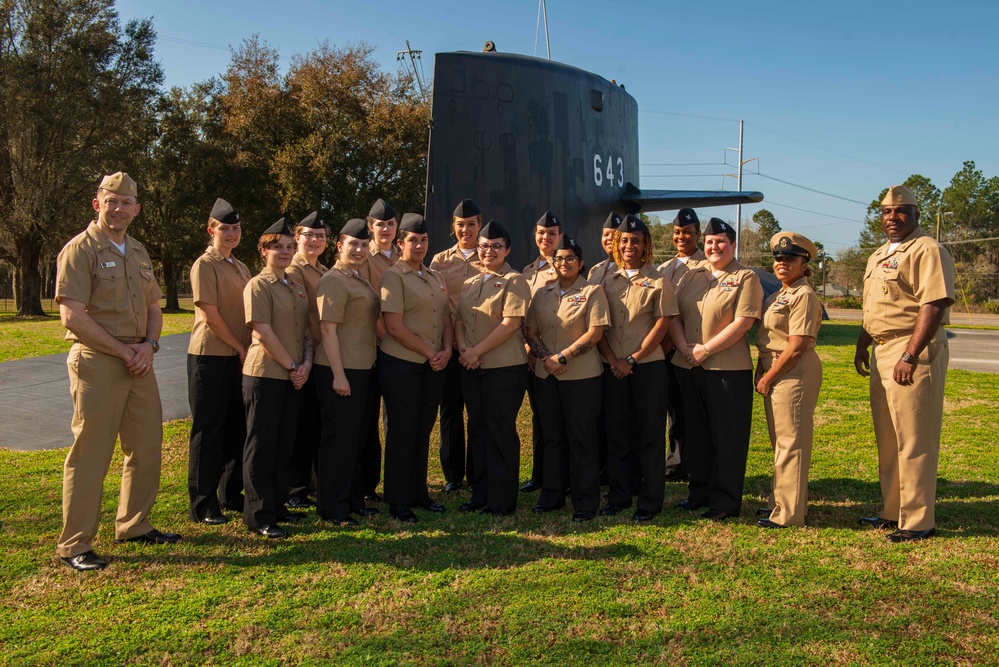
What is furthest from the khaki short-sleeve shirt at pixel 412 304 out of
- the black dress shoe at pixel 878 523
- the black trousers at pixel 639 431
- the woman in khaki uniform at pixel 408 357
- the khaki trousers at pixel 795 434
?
the black dress shoe at pixel 878 523

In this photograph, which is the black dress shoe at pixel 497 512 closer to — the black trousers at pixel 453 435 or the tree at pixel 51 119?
the black trousers at pixel 453 435

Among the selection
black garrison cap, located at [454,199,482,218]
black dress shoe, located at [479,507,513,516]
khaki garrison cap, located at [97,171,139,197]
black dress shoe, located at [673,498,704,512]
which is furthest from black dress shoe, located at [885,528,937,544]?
khaki garrison cap, located at [97,171,139,197]

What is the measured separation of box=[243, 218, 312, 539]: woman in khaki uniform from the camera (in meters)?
4.35

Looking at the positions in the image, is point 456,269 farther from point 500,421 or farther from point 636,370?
point 636,370

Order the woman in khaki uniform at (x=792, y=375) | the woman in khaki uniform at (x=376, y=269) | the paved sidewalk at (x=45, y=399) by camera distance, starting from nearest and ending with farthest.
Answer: the woman in khaki uniform at (x=792, y=375) < the woman in khaki uniform at (x=376, y=269) < the paved sidewalk at (x=45, y=399)

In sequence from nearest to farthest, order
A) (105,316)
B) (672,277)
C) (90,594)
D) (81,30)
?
(90,594), (105,316), (672,277), (81,30)

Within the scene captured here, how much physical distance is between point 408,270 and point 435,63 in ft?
7.94

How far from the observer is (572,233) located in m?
6.99

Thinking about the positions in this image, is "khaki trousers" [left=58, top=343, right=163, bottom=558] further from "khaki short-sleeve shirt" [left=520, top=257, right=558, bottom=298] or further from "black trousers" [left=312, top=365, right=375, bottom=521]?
"khaki short-sleeve shirt" [left=520, top=257, right=558, bottom=298]

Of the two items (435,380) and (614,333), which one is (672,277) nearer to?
(614,333)

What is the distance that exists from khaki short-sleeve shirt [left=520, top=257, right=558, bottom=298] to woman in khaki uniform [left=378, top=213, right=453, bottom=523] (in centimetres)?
69

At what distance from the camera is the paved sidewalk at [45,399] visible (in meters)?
6.88

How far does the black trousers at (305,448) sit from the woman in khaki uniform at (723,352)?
239 cm

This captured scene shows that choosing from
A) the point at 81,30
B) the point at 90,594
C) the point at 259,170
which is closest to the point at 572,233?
the point at 90,594
